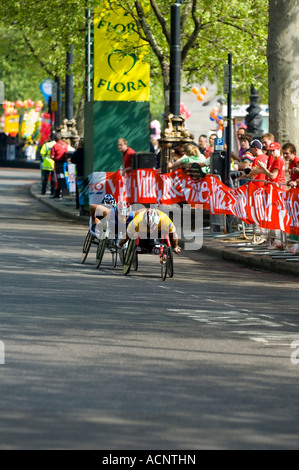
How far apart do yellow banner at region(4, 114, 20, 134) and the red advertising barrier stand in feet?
205

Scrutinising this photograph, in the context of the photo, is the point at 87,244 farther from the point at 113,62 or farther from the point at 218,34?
the point at 218,34

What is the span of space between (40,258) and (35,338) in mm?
7817

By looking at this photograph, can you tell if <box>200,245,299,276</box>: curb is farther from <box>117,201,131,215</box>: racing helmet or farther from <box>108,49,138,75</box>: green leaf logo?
<box>108,49,138,75</box>: green leaf logo

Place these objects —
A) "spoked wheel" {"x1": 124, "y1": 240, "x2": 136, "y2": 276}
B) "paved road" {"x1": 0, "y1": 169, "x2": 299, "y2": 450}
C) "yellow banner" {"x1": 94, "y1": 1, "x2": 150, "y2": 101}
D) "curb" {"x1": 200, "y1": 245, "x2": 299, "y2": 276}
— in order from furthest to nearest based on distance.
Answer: "yellow banner" {"x1": 94, "y1": 1, "x2": 150, "y2": 101} < "curb" {"x1": 200, "y1": 245, "x2": 299, "y2": 276} < "spoked wheel" {"x1": 124, "y1": 240, "x2": 136, "y2": 276} < "paved road" {"x1": 0, "y1": 169, "x2": 299, "y2": 450}

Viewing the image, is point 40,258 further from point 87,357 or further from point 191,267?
point 87,357

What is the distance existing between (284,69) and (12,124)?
66.3 meters

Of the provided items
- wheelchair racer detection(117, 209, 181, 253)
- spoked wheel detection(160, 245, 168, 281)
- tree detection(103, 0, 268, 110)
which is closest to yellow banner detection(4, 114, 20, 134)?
tree detection(103, 0, 268, 110)

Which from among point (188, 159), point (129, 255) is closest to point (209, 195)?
point (188, 159)

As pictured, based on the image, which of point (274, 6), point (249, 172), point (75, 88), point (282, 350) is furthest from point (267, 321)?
point (75, 88)

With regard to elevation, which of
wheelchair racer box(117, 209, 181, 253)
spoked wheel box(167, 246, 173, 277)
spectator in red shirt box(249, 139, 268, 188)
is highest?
spectator in red shirt box(249, 139, 268, 188)

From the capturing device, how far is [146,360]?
9195 millimetres

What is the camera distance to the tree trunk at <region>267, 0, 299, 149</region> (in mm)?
22109

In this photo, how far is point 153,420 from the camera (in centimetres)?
709

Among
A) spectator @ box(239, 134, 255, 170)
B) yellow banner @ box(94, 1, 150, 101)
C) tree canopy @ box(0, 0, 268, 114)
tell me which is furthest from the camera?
tree canopy @ box(0, 0, 268, 114)
